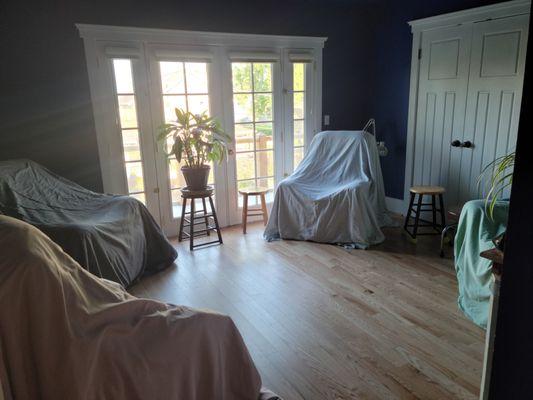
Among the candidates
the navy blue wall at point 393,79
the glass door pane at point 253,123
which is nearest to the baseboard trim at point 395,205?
the navy blue wall at point 393,79

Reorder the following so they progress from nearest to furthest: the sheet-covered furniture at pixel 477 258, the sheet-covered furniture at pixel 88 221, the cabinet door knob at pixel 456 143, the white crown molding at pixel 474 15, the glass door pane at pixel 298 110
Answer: the sheet-covered furniture at pixel 477 258, the sheet-covered furniture at pixel 88 221, the white crown molding at pixel 474 15, the cabinet door knob at pixel 456 143, the glass door pane at pixel 298 110

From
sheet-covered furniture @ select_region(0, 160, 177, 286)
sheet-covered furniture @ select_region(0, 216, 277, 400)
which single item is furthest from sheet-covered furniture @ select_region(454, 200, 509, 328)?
sheet-covered furniture @ select_region(0, 160, 177, 286)

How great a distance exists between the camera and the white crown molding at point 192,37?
141 inches

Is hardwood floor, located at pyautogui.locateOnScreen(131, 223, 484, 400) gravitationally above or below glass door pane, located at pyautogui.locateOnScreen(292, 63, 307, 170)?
below

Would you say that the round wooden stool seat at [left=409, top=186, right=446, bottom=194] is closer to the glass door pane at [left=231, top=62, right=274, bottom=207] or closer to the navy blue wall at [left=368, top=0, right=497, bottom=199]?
the navy blue wall at [left=368, top=0, right=497, bottom=199]

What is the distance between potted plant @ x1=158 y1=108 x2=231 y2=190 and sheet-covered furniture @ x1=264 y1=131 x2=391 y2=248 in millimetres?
753

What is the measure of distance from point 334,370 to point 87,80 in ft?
10.2

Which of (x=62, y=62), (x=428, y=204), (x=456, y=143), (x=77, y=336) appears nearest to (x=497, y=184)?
(x=77, y=336)

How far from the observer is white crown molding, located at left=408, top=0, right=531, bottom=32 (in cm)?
346

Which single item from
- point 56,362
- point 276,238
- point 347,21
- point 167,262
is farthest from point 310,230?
point 56,362

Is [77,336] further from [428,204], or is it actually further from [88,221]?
[428,204]

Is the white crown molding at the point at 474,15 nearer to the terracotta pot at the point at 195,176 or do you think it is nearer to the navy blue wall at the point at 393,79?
the navy blue wall at the point at 393,79

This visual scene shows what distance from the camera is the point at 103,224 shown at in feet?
9.46

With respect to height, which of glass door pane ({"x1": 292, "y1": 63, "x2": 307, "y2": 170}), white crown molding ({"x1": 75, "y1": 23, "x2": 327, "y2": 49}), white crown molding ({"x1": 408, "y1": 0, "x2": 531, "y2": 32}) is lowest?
glass door pane ({"x1": 292, "y1": 63, "x2": 307, "y2": 170})
